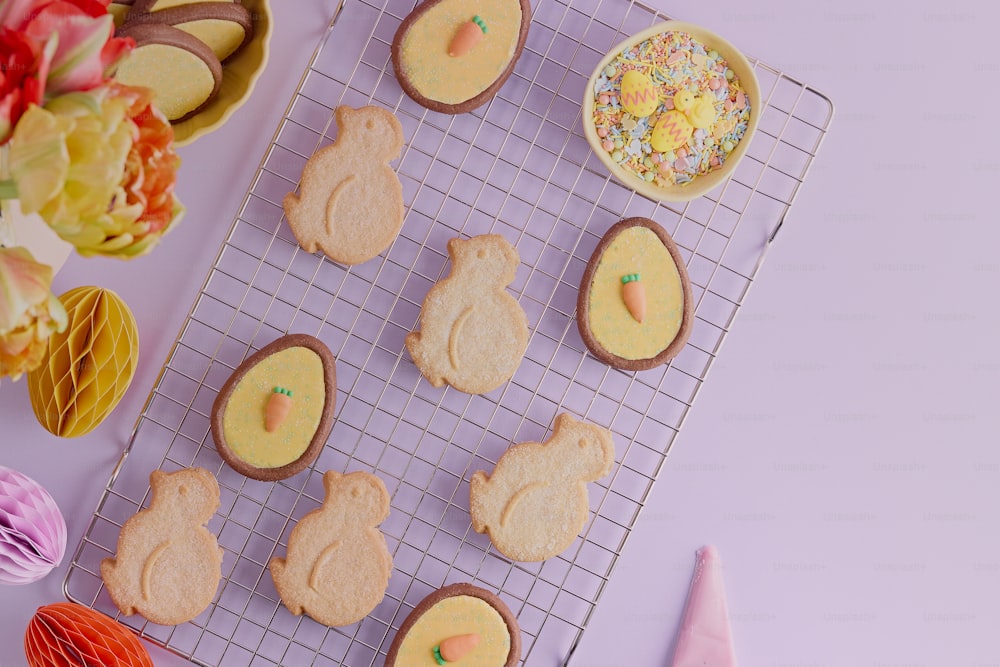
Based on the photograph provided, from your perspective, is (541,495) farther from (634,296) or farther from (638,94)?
(638,94)

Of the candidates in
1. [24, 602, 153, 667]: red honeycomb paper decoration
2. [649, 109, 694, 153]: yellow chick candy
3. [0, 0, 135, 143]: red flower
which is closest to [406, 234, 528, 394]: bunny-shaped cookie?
[649, 109, 694, 153]: yellow chick candy

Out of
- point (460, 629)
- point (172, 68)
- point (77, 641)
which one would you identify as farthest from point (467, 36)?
point (77, 641)

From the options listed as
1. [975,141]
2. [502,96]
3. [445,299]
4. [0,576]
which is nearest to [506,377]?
[445,299]

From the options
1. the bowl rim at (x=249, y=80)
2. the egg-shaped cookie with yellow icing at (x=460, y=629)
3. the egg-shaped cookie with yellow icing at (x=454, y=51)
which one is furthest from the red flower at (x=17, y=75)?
the egg-shaped cookie with yellow icing at (x=460, y=629)

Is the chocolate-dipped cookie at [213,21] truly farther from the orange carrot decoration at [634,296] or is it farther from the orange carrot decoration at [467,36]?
the orange carrot decoration at [634,296]

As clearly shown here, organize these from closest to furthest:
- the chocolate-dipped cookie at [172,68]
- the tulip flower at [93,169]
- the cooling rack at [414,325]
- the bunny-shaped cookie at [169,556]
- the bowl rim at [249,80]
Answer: the tulip flower at [93,169] < the chocolate-dipped cookie at [172,68] < the bowl rim at [249,80] < the bunny-shaped cookie at [169,556] < the cooling rack at [414,325]

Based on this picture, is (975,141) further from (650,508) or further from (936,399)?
(650,508)
